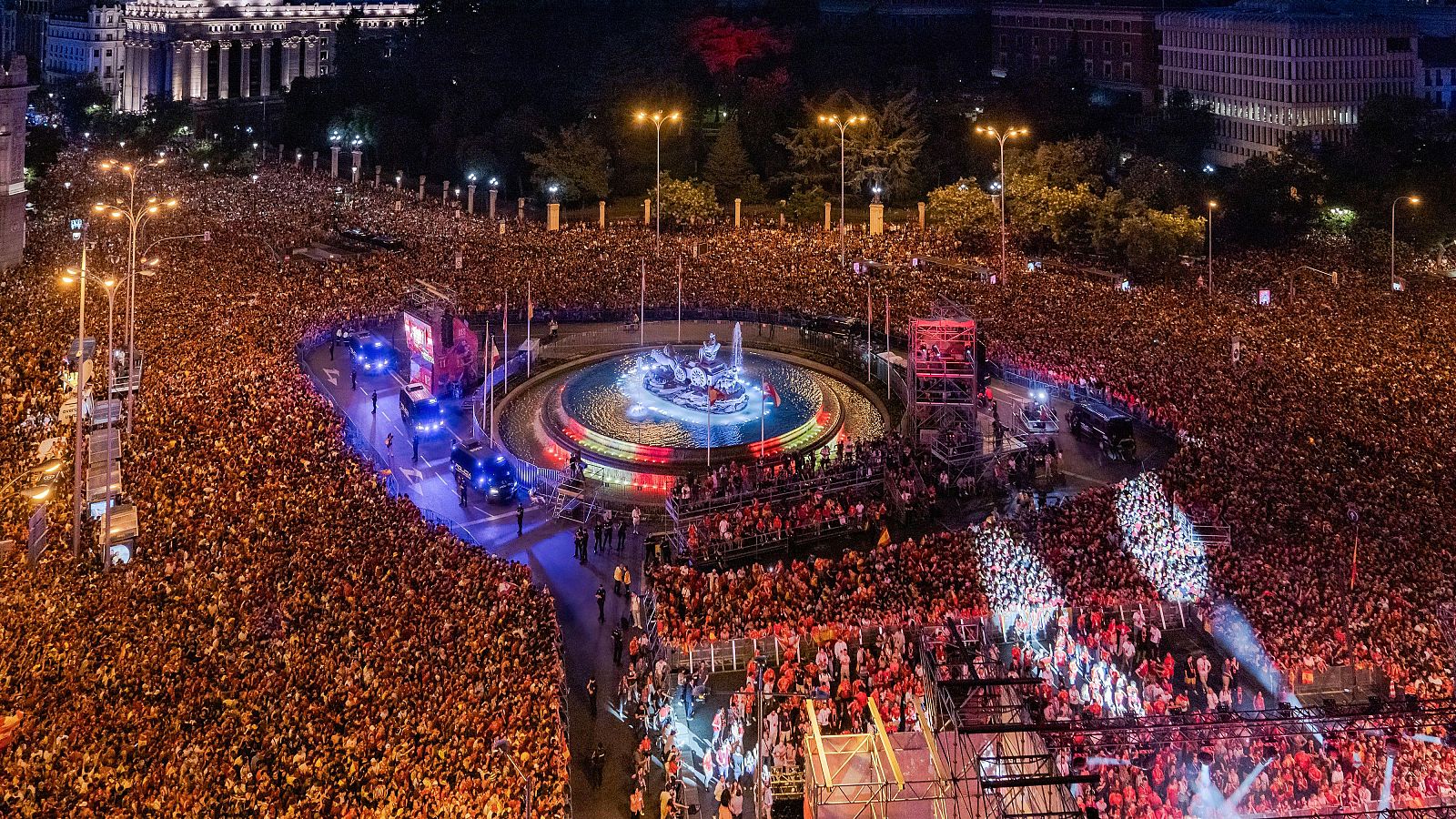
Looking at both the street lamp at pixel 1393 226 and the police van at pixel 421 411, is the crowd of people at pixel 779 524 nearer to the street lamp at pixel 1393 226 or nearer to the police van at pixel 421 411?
the police van at pixel 421 411

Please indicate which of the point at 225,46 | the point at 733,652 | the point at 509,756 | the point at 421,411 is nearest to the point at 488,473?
the point at 421,411

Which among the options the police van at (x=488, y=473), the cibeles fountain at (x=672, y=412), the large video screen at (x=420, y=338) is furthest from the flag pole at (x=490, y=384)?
the large video screen at (x=420, y=338)

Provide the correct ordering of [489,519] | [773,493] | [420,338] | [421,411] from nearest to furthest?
1. [773,493]
2. [489,519]
3. [421,411]
4. [420,338]

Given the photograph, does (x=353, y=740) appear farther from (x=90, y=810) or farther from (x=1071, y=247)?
(x=1071, y=247)

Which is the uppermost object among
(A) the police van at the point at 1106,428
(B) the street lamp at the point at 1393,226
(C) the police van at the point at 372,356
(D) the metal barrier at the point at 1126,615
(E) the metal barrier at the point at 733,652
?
(B) the street lamp at the point at 1393,226

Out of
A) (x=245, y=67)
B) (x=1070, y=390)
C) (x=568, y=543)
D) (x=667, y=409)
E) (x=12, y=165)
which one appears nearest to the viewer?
(x=568, y=543)

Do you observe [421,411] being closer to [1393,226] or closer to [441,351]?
[441,351]
